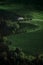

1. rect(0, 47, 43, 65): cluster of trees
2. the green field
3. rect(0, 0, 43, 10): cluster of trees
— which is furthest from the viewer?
rect(0, 0, 43, 10): cluster of trees

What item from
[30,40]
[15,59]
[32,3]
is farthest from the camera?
[32,3]

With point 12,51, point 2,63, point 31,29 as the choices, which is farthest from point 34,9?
point 2,63

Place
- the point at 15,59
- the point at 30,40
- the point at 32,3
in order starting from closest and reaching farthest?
the point at 15,59
the point at 30,40
the point at 32,3

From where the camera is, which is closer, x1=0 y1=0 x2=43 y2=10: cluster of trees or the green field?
the green field

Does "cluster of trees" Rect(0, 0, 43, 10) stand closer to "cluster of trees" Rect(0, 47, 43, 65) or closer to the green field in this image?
the green field

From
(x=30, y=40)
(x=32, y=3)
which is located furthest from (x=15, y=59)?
(x=32, y=3)

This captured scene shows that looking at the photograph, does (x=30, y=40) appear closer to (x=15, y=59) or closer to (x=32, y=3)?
(x=15, y=59)

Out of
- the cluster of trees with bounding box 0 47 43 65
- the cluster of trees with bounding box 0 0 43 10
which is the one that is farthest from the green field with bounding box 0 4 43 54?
the cluster of trees with bounding box 0 0 43 10

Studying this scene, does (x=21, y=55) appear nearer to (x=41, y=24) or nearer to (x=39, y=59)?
(x=39, y=59)

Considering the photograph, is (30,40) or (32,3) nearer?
(30,40)

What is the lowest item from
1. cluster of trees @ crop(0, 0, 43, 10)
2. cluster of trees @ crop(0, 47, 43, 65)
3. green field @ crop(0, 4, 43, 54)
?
cluster of trees @ crop(0, 0, 43, 10)

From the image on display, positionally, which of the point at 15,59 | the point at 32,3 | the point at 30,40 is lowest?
the point at 32,3
